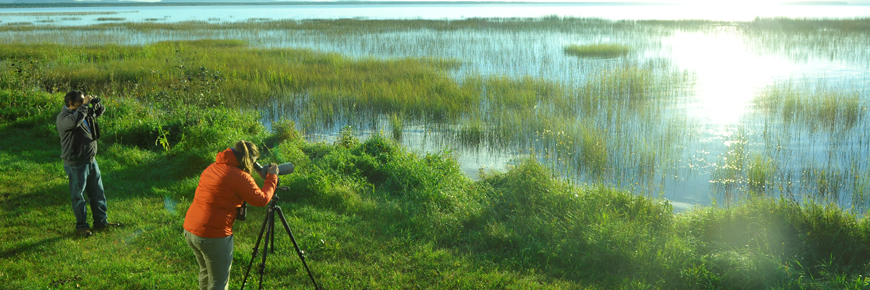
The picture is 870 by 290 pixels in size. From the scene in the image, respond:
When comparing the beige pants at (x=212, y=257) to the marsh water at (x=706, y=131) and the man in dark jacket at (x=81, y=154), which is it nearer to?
the man in dark jacket at (x=81, y=154)

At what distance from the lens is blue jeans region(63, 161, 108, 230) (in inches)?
270

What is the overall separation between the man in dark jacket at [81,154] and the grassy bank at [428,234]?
0.29 m

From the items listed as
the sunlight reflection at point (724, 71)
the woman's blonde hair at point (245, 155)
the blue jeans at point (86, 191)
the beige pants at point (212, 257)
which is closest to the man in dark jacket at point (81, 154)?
the blue jeans at point (86, 191)

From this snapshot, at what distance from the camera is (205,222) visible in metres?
4.55

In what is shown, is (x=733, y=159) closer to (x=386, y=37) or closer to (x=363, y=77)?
(x=363, y=77)

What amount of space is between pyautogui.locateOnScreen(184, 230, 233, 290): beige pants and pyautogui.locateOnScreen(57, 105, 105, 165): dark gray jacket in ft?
9.67

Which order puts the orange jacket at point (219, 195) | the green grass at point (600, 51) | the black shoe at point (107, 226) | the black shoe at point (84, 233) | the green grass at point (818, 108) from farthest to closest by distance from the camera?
1. the green grass at point (600, 51)
2. the green grass at point (818, 108)
3. the black shoe at point (107, 226)
4. the black shoe at point (84, 233)
5. the orange jacket at point (219, 195)

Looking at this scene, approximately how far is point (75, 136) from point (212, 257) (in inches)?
127

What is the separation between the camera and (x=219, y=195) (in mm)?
4555

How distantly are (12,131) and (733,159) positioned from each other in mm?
14733

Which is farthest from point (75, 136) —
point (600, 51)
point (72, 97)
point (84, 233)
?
point (600, 51)

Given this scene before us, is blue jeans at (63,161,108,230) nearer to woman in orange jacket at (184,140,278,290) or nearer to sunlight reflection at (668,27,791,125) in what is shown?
woman in orange jacket at (184,140,278,290)

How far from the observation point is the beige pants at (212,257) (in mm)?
4627

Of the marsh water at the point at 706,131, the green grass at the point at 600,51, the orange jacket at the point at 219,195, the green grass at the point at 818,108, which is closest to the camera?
the orange jacket at the point at 219,195
